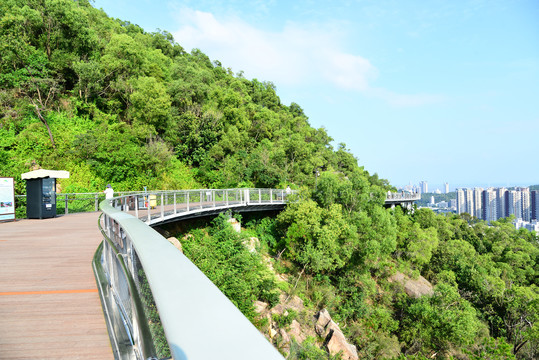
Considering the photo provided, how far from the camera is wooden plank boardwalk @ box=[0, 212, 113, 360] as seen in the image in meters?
2.55

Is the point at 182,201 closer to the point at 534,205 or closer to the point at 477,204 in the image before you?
the point at 534,205

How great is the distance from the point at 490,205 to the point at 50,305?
195 metres

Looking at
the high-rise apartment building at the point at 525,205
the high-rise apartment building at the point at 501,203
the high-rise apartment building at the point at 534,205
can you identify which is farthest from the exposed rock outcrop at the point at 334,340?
the high-rise apartment building at the point at 501,203

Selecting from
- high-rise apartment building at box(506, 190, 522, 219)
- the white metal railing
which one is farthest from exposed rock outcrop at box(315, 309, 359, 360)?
high-rise apartment building at box(506, 190, 522, 219)

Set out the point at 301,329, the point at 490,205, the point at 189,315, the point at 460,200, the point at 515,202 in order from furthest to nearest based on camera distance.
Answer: the point at 460,200, the point at 490,205, the point at 515,202, the point at 301,329, the point at 189,315

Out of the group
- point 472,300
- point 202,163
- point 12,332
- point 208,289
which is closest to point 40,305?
point 12,332

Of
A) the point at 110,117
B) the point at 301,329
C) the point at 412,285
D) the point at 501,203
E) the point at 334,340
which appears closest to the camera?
the point at 334,340

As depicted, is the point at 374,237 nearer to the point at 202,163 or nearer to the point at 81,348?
the point at 202,163

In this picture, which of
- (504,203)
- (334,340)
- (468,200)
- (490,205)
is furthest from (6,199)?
(468,200)

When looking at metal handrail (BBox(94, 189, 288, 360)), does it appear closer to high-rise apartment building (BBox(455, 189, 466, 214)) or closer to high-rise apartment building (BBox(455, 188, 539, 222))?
high-rise apartment building (BBox(455, 188, 539, 222))

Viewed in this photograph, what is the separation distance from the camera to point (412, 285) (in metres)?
29.7

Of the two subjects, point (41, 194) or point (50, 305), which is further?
point (41, 194)

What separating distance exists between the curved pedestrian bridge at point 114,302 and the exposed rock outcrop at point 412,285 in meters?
28.1

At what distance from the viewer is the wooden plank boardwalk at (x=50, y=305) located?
2.55m
